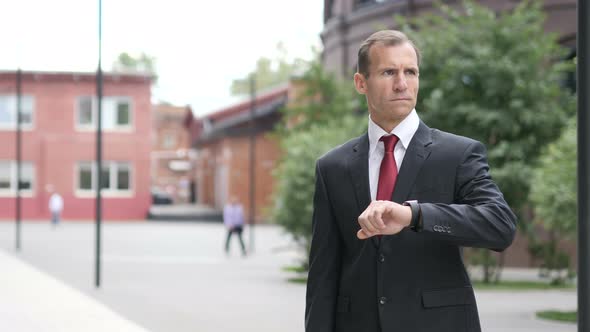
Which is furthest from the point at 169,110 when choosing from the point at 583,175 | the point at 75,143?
the point at 583,175

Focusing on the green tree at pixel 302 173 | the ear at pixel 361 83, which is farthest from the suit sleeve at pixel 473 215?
the green tree at pixel 302 173

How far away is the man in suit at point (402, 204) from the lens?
3.38 metres

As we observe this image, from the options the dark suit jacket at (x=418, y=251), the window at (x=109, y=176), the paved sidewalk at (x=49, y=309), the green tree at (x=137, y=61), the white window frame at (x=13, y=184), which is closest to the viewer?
the dark suit jacket at (x=418, y=251)

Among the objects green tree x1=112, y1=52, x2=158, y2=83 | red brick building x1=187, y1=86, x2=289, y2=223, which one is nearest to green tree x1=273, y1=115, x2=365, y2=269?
red brick building x1=187, y1=86, x2=289, y2=223

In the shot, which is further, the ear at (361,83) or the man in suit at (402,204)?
the ear at (361,83)

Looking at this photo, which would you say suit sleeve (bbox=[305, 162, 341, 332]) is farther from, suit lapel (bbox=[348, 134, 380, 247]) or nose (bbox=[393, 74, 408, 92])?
nose (bbox=[393, 74, 408, 92])

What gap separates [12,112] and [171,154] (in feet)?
A: 151

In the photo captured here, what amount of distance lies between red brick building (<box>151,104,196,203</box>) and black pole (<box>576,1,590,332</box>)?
8726 cm

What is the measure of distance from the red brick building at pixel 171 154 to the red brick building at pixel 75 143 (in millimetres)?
31546

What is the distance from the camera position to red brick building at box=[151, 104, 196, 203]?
98812 mm

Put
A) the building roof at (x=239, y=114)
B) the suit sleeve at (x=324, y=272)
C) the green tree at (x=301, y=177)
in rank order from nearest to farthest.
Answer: the suit sleeve at (x=324, y=272) < the green tree at (x=301, y=177) < the building roof at (x=239, y=114)

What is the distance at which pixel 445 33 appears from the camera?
79.0ft

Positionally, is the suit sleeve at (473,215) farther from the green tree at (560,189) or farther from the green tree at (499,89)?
the green tree at (499,89)

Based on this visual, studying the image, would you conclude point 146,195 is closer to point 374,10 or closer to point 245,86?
point 374,10
